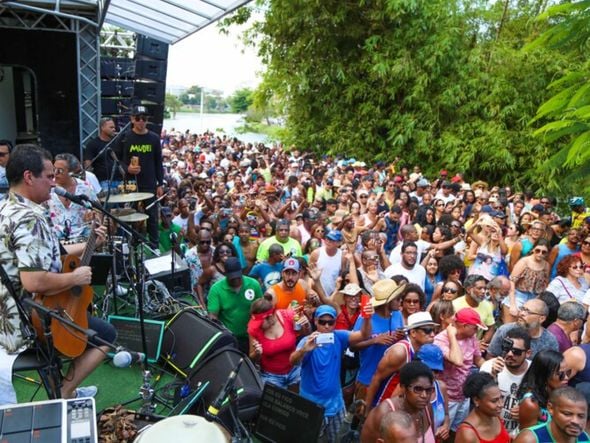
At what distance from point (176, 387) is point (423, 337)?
2.18 metres

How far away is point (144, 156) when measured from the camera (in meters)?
7.85

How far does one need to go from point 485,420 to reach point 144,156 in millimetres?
5804

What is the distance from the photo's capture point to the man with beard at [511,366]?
433cm

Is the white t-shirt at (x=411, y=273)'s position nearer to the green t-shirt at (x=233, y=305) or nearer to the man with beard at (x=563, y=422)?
the green t-shirt at (x=233, y=305)

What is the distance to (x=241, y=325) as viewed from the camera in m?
5.63

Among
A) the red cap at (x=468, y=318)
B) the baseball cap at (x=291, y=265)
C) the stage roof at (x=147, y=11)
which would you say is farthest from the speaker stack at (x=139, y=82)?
the red cap at (x=468, y=318)

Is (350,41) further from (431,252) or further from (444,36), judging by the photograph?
(431,252)

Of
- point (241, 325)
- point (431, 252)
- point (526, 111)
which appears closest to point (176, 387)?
point (241, 325)

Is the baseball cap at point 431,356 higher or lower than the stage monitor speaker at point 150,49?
lower

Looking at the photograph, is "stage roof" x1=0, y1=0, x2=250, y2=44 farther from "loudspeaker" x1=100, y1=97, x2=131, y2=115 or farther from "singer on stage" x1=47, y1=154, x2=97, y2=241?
"singer on stage" x1=47, y1=154, x2=97, y2=241

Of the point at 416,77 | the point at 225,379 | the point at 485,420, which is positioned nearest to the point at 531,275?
the point at 485,420

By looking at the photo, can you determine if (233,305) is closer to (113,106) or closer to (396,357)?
(396,357)

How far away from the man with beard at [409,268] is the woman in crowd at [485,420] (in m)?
2.75

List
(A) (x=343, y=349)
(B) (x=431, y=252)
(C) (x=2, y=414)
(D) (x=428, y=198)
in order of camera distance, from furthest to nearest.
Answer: (D) (x=428, y=198) < (B) (x=431, y=252) < (A) (x=343, y=349) < (C) (x=2, y=414)
